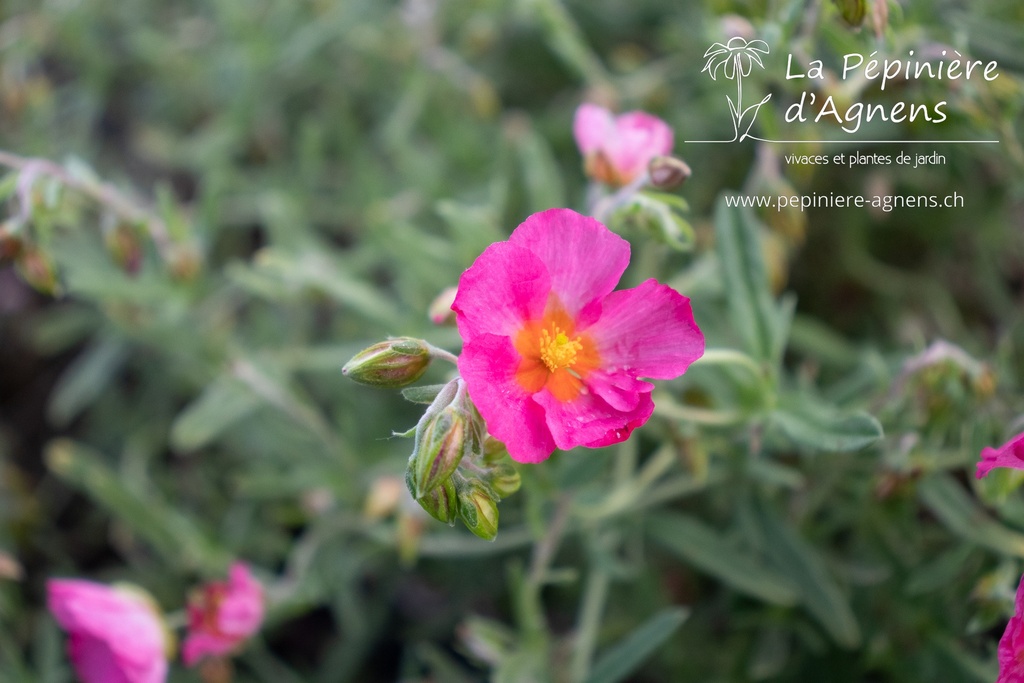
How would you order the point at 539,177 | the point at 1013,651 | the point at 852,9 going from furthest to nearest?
1. the point at 539,177
2. the point at 852,9
3. the point at 1013,651

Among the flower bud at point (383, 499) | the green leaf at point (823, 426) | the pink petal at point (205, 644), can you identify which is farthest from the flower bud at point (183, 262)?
the green leaf at point (823, 426)

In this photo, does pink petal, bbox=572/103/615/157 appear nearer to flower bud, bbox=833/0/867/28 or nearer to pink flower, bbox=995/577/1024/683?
flower bud, bbox=833/0/867/28

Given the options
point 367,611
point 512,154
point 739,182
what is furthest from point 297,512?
point 739,182

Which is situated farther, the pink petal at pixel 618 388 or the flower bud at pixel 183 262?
the flower bud at pixel 183 262

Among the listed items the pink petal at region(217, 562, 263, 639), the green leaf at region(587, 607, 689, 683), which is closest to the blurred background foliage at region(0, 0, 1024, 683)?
the green leaf at region(587, 607, 689, 683)

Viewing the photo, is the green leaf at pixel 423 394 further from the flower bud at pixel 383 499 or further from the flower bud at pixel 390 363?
the flower bud at pixel 383 499

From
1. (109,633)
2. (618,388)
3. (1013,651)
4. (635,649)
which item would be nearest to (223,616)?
(109,633)

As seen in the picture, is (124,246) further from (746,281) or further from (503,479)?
(746,281)
